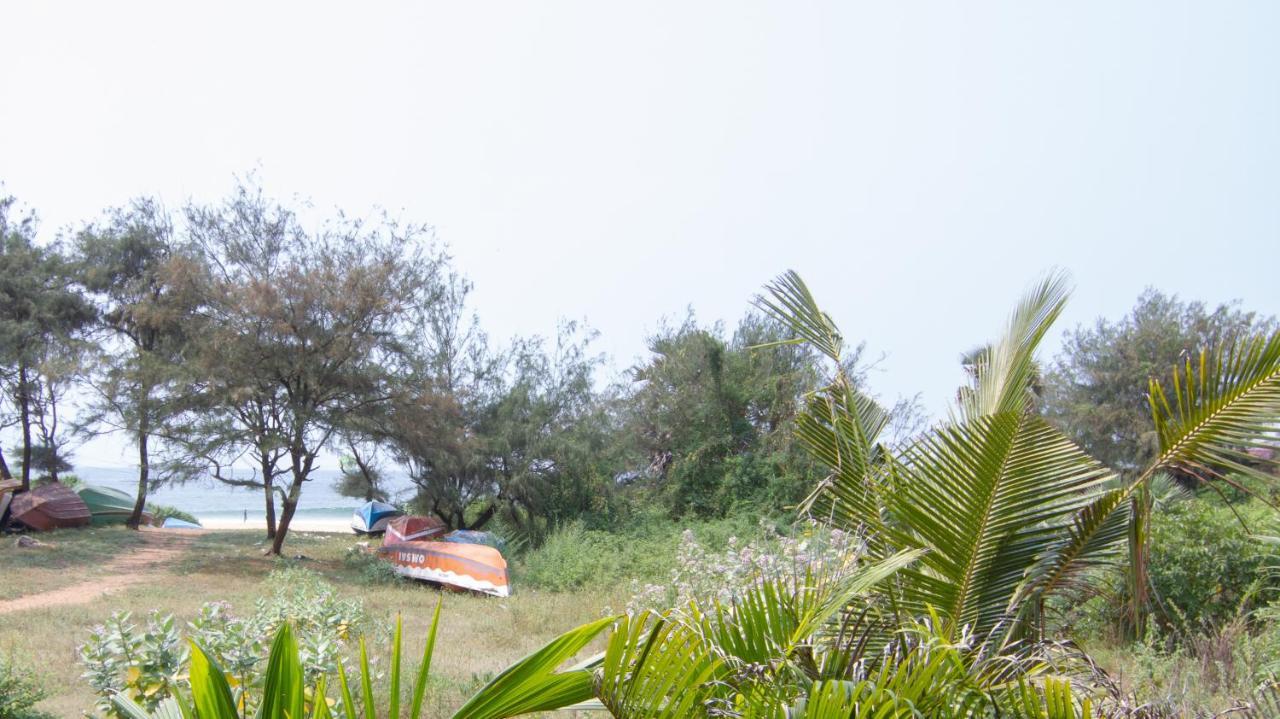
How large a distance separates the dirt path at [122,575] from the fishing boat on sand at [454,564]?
4049mm

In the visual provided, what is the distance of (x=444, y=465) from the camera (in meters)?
18.5

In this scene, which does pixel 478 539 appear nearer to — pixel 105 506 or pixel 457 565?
pixel 457 565

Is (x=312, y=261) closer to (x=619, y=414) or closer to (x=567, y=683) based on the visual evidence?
(x=619, y=414)

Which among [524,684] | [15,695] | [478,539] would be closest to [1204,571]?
[524,684]

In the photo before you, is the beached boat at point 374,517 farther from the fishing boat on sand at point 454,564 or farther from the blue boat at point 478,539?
the fishing boat on sand at point 454,564

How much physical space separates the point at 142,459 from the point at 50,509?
224 centimetres

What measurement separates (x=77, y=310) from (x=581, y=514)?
535 inches

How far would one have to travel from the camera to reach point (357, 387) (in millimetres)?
16125

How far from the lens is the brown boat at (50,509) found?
19797 millimetres

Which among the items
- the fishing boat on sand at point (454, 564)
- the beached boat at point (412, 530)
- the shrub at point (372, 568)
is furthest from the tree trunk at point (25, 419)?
the fishing boat on sand at point (454, 564)

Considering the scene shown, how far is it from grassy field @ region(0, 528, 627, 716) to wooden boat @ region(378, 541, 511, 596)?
228mm

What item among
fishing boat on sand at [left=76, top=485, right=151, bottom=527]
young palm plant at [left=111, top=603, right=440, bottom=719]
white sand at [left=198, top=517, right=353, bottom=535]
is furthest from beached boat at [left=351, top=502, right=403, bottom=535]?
young palm plant at [left=111, top=603, right=440, bottom=719]

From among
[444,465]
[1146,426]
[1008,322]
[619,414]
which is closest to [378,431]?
[444,465]

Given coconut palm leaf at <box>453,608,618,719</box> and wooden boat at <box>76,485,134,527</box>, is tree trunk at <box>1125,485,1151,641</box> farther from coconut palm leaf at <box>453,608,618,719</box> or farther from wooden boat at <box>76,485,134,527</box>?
wooden boat at <box>76,485,134,527</box>
